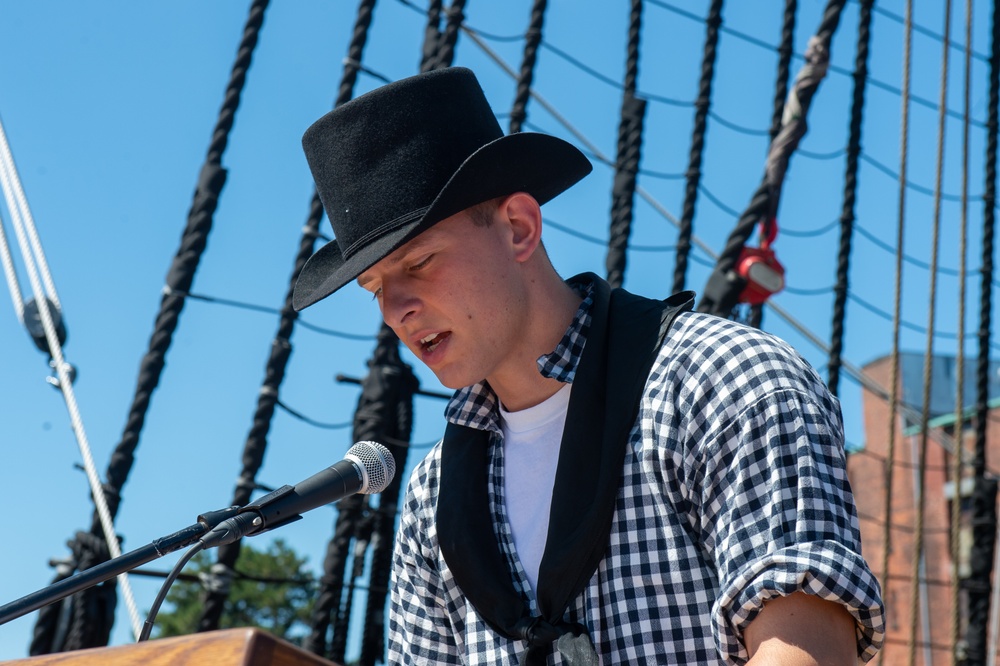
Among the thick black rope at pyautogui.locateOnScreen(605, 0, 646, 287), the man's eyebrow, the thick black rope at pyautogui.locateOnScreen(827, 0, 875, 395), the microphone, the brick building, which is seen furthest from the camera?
the brick building

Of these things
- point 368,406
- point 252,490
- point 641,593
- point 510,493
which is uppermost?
point 368,406

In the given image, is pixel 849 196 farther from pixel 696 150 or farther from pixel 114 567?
pixel 114 567

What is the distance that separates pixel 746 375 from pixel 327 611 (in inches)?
159

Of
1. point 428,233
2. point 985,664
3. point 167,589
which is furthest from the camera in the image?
point 985,664

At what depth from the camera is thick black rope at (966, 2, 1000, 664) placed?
25.6 ft

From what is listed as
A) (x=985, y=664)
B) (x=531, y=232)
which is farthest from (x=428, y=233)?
(x=985, y=664)

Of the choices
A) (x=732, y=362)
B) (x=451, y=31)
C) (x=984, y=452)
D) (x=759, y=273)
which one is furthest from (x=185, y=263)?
(x=984, y=452)

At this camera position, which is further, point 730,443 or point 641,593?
point 641,593

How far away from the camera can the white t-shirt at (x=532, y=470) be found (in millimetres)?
1946

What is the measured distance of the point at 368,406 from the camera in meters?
5.53

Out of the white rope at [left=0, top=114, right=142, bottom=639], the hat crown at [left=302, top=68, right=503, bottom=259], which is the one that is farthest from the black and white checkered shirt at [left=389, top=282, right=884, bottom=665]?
the white rope at [left=0, top=114, right=142, bottom=639]

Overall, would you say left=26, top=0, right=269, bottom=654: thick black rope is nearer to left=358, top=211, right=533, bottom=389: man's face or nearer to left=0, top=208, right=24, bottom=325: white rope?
left=0, top=208, right=24, bottom=325: white rope

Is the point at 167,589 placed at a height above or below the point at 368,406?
below

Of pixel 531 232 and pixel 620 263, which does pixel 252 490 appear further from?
pixel 531 232
